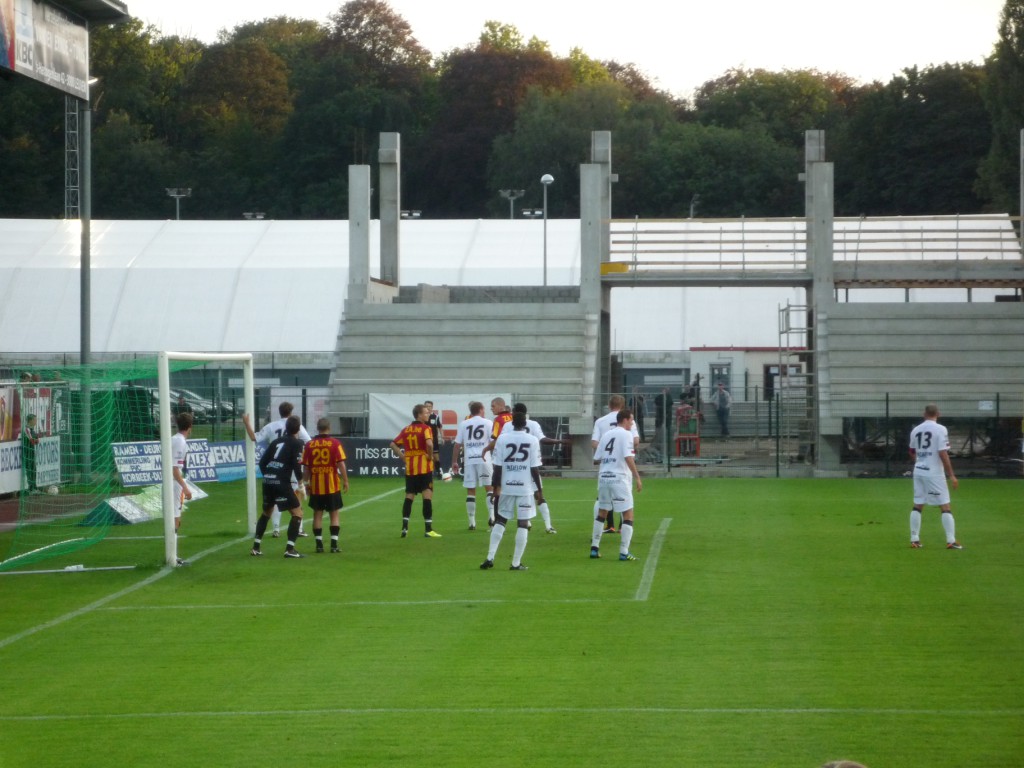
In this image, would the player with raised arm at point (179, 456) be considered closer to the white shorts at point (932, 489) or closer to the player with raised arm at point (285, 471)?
the player with raised arm at point (285, 471)

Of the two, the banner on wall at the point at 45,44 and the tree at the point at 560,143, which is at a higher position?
the tree at the point at 560,143

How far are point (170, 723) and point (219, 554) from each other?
29.4ft

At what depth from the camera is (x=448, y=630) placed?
12.4 metres

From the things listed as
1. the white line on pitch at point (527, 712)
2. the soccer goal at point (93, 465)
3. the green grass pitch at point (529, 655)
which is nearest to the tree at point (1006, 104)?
A: the soccer goal at point (93, 465)

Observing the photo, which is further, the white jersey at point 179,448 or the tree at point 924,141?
the tree at point 924,141

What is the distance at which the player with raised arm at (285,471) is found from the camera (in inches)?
680

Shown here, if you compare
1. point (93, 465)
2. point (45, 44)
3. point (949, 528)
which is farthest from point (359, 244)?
point (949, 528)

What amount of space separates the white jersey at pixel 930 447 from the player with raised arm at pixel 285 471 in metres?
7.88

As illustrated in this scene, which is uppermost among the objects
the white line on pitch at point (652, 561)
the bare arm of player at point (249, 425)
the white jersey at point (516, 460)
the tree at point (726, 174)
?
the tree at point (726, 174)

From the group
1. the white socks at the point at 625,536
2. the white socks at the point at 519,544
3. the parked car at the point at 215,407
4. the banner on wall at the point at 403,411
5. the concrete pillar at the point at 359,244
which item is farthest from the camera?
the parked car at the point at 215,407

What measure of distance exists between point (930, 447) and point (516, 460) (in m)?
5.73

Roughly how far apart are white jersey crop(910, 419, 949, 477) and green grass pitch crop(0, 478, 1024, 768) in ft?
3.36

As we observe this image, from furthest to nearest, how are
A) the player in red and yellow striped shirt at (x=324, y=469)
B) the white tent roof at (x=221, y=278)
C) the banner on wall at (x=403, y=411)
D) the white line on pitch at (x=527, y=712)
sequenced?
the white tent roof at (x=221, y=278) < the banner on wall at (x=403, y=411) < the player in red and yellow striped shirt at (x=324, y=469) < the white line on pitch at (x=527, y=712)

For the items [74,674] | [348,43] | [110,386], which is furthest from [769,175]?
[74,674]
